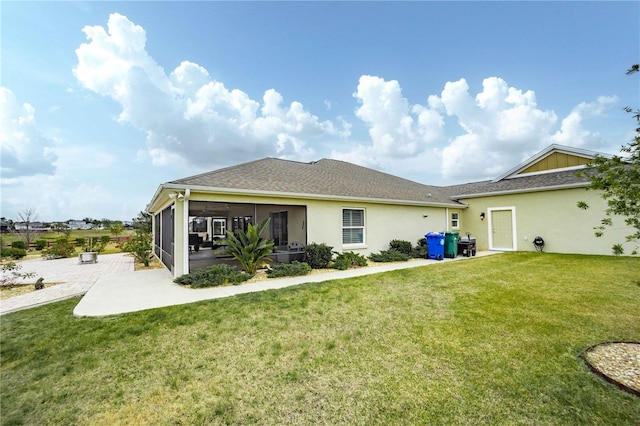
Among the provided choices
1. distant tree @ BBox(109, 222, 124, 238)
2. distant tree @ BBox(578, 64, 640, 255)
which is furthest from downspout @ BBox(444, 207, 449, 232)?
distant tree @ BBox(109, 222, 124, 238)

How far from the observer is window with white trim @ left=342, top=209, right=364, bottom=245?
465 inches

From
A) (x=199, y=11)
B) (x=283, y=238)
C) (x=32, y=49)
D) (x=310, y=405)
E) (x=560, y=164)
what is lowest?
(x=310, y=405)

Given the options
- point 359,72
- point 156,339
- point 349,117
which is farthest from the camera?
point 349,117

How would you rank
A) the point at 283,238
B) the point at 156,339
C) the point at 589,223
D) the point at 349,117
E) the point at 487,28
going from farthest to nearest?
the point at 349,117 < the point at 283,238 < the point at 589,223 < the point at 487,28 < the point at 156,339

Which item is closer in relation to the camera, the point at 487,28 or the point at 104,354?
the point at 104,354

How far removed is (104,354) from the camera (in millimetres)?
3740

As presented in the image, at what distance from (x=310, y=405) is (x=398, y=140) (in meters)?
17.9

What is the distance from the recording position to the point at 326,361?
356cm

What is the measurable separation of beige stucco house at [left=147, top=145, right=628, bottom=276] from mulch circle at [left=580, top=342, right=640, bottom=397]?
26.4 ft

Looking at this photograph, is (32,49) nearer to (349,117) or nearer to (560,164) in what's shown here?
(349,117)

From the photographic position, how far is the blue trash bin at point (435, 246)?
40.0ft

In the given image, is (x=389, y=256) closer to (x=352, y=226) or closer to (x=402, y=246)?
(x=402, y=246)

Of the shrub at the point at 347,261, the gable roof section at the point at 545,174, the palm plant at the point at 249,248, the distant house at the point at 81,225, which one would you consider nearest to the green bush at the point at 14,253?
the palm plant at the point at 249,248

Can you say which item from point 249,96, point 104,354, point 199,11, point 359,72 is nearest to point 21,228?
point 249,96
